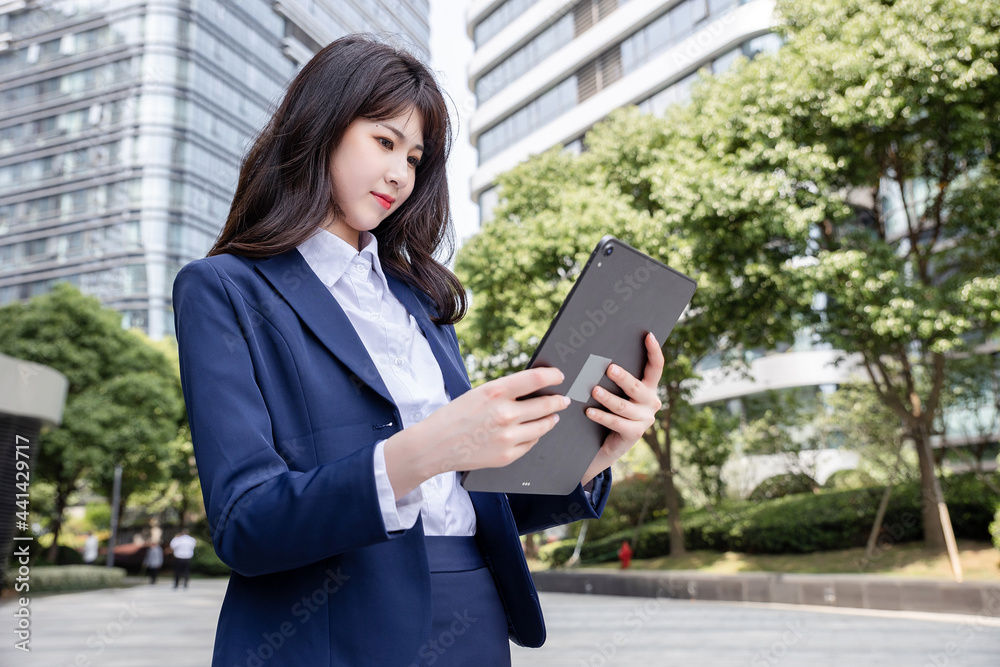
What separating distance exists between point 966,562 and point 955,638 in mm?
4167

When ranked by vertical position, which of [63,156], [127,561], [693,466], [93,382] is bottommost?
[127,561]

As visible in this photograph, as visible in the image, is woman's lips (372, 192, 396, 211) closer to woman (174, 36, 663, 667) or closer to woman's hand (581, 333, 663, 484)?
woman (174, 36, 663, 667)

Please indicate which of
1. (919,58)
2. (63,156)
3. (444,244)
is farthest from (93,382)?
(63,156)

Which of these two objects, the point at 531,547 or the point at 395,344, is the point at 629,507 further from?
the point at 395,344

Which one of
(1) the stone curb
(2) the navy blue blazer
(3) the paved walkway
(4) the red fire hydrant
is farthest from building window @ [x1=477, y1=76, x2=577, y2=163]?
(2) the navy blue blazer

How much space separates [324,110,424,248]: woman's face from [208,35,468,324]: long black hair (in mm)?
15

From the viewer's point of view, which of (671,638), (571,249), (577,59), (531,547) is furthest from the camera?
(577,59)

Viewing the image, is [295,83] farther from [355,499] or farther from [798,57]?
[798,57]

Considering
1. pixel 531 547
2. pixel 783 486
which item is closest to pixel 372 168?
pixel 783 486

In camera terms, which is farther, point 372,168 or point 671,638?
point 671,638

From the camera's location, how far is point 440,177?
1611 millimetres

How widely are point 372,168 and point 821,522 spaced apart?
1415 cm

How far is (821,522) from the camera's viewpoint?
44.5 ft

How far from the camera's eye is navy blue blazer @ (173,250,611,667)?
87cm
